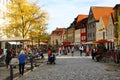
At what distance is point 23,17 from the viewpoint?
2233 inches

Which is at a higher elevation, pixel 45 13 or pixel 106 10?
pixel 106 10

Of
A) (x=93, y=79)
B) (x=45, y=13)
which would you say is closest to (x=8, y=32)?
(x=45, y=13)

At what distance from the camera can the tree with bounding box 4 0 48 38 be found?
56.3 m

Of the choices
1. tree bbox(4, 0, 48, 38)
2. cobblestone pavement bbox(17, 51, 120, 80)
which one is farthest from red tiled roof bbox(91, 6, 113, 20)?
cobblestone pavement bbox(17, 51, 120, 80)

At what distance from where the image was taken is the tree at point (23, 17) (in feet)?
185

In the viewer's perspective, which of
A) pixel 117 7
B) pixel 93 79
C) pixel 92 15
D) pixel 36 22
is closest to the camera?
pixel 93 79

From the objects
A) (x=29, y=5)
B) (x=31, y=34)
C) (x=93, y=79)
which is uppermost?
(x=29, y=5)

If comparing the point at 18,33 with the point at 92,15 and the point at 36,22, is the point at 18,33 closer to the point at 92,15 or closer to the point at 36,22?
the point at 36,22

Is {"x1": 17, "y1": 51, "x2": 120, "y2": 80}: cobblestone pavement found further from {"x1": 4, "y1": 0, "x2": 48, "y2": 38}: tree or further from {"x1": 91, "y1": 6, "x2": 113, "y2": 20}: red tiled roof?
{"x1": 91, "y1": 6, "x2": 113, "y2": 20}: red tiled roof

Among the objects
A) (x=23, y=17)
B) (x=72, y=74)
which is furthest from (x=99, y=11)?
(x=72, y=74)

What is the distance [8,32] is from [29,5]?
501cm

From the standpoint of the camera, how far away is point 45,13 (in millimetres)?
57375

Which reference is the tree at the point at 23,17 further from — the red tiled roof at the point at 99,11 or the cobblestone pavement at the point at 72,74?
the red tiled roof at the point at 99,11

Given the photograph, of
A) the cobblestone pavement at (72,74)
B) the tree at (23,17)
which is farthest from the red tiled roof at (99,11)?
the cobblestone pavement at (72,74)
